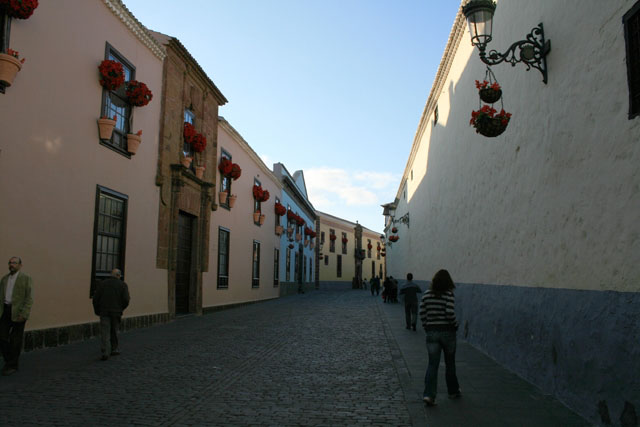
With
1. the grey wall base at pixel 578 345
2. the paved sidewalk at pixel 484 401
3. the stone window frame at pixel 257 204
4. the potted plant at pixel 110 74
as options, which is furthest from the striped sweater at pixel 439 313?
the stone window frame at pixel 257 204

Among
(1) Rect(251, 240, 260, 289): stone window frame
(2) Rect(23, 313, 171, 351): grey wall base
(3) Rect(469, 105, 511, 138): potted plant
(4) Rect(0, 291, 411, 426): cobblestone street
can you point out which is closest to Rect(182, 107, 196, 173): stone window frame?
(2) Rect(23, 313, 171, 351): grey wall base

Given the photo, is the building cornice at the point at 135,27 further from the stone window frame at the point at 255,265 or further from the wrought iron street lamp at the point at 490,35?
the stone window frame at the point at 255,265

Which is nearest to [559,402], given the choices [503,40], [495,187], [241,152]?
[495,187]

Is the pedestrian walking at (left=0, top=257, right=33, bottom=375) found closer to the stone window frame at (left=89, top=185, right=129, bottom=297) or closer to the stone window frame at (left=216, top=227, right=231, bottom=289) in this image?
the stone window frame at (left=89, top=185, right=129, bottom=297)

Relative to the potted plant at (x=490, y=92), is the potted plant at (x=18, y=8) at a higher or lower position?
higher

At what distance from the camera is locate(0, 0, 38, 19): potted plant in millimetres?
7855

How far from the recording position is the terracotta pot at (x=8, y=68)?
26.1 ft

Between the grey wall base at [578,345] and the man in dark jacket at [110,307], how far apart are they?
221 inches

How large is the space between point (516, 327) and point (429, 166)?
1066 cm

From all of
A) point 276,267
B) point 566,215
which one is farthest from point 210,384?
point 276,267

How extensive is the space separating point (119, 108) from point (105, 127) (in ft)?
4.44

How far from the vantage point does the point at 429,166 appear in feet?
57.0

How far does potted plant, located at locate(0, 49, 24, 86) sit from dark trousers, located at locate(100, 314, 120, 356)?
13.2ft

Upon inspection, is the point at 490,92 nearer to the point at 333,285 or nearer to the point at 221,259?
the point at 221,259
